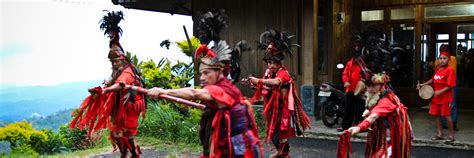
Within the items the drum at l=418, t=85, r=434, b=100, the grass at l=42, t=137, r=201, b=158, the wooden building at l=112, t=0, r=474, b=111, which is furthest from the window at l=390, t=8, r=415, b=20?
the grass at l=42, t=137, r=201, b=158

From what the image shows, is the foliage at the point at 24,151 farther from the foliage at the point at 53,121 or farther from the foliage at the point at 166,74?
A: the foliage at the point at 166,74

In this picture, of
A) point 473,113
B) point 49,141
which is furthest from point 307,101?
point 49,141

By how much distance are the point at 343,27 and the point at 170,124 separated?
4222 millimetres

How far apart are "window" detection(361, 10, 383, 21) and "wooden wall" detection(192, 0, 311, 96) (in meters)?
1.67

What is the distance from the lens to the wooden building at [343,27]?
1092cm

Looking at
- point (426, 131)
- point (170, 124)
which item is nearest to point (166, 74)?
point (170, 124)

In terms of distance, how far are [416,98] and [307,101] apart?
2973 millimetres

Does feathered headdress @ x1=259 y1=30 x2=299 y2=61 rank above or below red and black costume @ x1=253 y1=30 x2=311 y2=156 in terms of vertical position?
above

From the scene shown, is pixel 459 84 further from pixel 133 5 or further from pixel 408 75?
pixel 133 5

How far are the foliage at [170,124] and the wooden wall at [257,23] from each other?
326cm

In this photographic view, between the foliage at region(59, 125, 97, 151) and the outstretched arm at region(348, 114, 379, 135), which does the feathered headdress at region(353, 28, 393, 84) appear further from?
the foliage at region(59, 125, 97, 151)

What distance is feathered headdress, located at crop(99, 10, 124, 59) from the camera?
621 centimetres

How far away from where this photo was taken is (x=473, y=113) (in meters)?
11.1

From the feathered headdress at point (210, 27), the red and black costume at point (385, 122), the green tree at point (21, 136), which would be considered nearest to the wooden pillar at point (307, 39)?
the green tree at point (21, 136)
